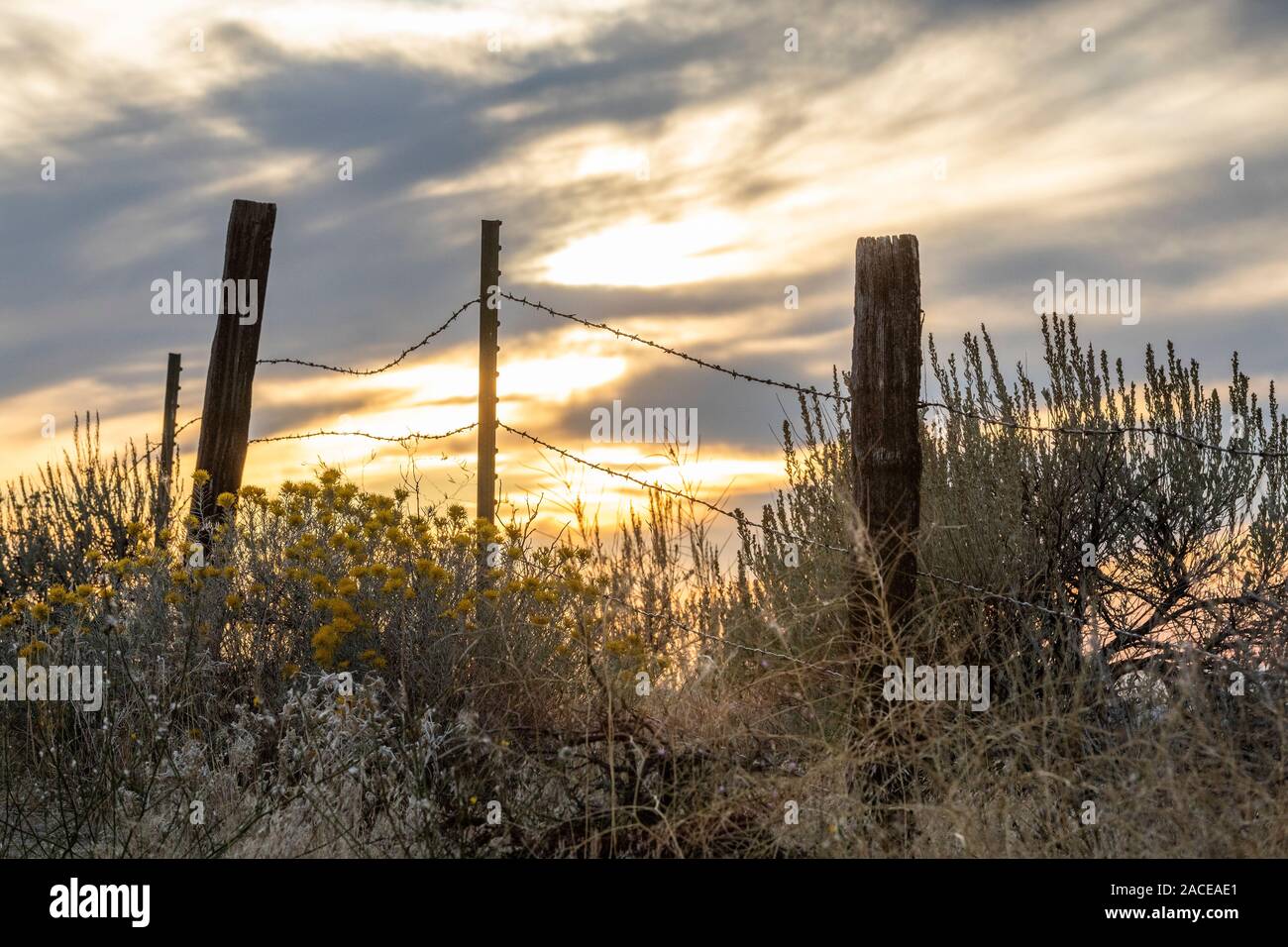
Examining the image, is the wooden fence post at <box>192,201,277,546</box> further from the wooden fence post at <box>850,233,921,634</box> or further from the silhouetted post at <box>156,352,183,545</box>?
the wooden fence post at <box>850,233,921,634</box>

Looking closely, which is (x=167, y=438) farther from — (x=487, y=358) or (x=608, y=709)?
(x=608, y=709)

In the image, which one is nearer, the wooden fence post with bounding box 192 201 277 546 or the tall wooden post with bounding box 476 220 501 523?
the tall wooden post with bounding box 476 220 501 523

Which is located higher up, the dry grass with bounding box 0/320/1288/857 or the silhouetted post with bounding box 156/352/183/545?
the silhouetted post with bounding box 156/352/183/545

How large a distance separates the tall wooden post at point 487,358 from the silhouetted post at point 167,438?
347 cm

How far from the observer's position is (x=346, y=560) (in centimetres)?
687

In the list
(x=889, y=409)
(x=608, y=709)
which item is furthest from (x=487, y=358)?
(x=608, y=709)

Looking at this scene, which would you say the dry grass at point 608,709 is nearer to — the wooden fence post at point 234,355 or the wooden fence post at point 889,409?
the wooden fence post at point 889,409

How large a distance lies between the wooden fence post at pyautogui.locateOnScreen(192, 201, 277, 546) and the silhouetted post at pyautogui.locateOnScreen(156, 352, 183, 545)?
1.17 meters

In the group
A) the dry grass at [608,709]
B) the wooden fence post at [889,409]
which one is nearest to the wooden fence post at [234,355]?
the dry grass at [608,709]

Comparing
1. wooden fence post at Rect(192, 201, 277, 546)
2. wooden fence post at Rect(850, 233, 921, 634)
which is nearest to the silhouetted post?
wooden fence post at Rect(192, 201, 277, 546)

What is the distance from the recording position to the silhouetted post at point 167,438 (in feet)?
34.3

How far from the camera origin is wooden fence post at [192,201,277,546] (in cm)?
868

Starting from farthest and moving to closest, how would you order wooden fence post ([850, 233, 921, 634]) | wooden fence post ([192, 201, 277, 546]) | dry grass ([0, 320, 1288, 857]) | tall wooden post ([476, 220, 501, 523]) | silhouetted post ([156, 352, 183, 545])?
silhouetted post ([156, 352, 183, 545]) < wooden fence post ([192, 201, 277, 546]) < tall wooden post ([476, 220, 501, 523]) < wooden fence post ([850, 233, 921, 634]) < dry grass ([0, 320, 1288, 857])
